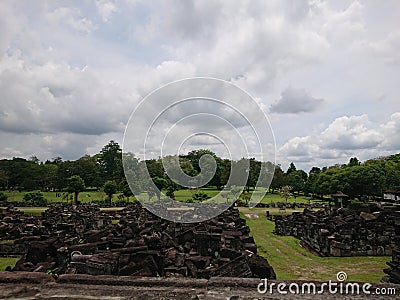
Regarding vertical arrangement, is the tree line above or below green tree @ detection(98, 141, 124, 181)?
below

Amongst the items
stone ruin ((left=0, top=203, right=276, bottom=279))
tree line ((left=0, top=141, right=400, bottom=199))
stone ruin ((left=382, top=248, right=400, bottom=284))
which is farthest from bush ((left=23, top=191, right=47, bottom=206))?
stone ruin ((left=382, top=248, right=400, bottom=284))

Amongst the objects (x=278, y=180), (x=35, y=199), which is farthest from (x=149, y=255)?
→ (x=278, y=180)

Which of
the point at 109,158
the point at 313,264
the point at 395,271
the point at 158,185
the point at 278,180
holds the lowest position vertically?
the point at 313,264

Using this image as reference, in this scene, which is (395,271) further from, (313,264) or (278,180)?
(278,180)

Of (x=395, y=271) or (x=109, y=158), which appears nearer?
→ (x=395, y=271)

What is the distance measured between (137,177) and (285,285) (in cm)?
3821

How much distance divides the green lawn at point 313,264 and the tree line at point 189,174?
13.0 m

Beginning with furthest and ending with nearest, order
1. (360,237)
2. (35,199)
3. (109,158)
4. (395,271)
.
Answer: (109,158) → (35,199) → (360,237) → (395,271)

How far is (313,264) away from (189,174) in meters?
21.6

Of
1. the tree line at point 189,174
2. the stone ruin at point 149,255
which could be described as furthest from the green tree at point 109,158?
the stone ruin at point 149,255

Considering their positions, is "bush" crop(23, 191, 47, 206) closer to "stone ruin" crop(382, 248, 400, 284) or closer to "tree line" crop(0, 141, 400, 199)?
"tree line" crop(0, 141, 400, 199)

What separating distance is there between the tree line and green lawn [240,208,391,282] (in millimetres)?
12977

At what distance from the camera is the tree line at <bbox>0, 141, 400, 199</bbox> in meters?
38.6

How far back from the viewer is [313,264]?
11273mm
